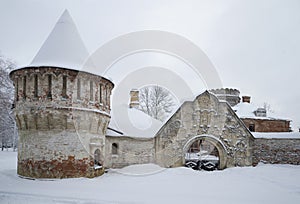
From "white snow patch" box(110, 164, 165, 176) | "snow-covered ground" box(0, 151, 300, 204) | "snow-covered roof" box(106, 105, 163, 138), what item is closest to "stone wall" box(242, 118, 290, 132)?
"snow-covered ground" box(0, 151, 300, 204)

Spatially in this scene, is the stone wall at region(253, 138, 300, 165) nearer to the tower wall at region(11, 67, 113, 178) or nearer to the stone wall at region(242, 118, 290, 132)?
the stone wall at region(242, 118, 290, 132)

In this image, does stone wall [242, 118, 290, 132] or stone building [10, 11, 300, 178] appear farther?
stone wall [242, 118, 290, 132]

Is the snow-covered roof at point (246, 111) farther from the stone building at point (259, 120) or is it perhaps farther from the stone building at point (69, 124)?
the stone building at point (69, 124)

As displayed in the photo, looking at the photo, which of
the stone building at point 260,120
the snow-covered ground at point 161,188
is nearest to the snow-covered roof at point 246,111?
the stone building at point 260,120

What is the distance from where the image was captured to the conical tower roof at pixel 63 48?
1252 centimetres

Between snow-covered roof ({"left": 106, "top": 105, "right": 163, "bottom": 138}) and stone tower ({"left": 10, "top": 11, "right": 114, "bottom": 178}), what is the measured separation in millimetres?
3081

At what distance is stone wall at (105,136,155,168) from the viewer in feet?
50.4

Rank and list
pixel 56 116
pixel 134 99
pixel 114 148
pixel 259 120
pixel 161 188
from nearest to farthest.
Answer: pixel 161 188 → pixel 56 116 → pixel 114 148 → pixel 134 99 → pixel 259 120

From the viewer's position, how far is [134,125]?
17234 mm

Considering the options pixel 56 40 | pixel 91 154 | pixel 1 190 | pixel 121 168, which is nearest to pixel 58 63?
pixel 56 40

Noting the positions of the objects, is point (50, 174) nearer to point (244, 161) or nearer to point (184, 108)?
point (184, 108)

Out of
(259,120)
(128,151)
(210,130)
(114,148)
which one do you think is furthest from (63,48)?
(259,120)

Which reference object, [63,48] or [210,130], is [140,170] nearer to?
[210,130]

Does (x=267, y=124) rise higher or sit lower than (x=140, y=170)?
higher
